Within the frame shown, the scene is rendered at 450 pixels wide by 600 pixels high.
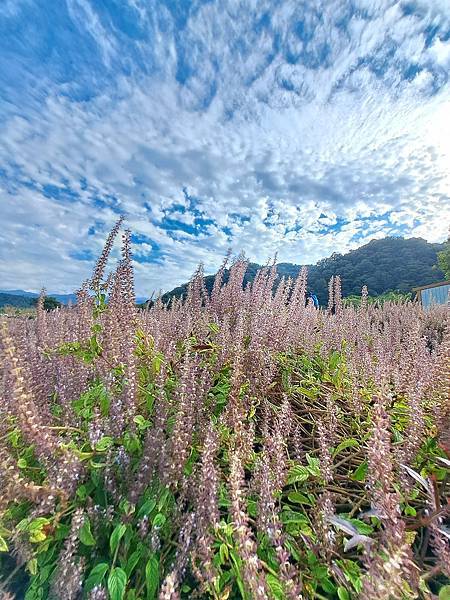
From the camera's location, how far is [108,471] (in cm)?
131

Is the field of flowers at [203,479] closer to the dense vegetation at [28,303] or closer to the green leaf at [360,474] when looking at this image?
the green leaf at [360,474]

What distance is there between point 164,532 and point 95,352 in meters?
0.99

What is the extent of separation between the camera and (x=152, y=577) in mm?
1062

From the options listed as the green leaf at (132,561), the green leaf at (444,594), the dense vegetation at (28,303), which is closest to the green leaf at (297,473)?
the green leaf at (444,594)

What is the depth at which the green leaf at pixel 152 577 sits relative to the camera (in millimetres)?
1047

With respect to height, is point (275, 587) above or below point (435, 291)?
below

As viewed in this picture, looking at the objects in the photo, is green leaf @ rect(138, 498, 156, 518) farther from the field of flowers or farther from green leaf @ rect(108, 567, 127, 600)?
green leaf @ rect(108, 567, 127, 600)

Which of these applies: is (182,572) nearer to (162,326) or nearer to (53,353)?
(53,353)

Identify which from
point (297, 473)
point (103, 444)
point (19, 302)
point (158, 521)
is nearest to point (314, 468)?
point (297, 473)

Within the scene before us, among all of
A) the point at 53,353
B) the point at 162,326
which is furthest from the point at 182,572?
the point at 162,326

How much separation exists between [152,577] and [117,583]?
0.11 meters

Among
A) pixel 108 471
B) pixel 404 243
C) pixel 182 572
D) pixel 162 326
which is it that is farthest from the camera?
pixel 404 243

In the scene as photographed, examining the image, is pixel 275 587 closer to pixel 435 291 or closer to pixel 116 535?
pixel 116 535

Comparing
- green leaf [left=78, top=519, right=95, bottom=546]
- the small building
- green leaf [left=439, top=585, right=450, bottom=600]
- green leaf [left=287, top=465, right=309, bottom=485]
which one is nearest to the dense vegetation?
green leaf [left=78, top=519, right=95, bottom=546]
